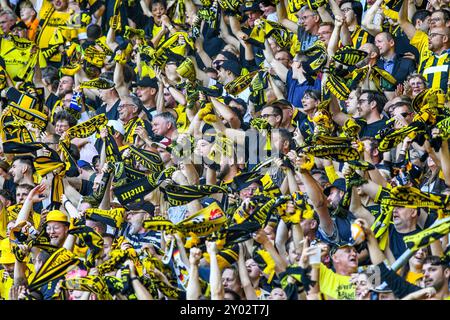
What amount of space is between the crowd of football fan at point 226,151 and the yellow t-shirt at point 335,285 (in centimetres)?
1

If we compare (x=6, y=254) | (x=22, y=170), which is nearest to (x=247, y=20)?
(x=22, y=170)

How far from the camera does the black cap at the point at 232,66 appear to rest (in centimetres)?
1577

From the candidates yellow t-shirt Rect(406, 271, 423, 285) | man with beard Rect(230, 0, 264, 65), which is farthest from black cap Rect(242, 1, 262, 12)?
yellow t-shirt Rect(406, 271, 423, 285)

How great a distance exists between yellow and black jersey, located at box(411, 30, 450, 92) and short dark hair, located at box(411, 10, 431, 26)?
29cm

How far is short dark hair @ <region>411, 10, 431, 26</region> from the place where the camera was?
15.0m

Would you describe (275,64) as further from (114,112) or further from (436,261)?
(436,261)

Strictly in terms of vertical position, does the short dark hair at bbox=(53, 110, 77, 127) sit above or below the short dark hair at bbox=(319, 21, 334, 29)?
below

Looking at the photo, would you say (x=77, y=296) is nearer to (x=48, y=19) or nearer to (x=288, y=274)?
(x=288, y=274)

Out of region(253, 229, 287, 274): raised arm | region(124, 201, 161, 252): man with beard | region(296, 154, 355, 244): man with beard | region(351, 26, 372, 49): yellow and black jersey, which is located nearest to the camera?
region(253, 229, 287, 274): raised arm

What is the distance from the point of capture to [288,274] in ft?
41.1

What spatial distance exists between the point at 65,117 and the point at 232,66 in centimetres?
178

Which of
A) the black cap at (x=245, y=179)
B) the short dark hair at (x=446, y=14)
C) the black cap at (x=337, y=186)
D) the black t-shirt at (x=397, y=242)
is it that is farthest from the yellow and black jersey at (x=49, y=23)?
the black t-shirt at (x=397, y=242)

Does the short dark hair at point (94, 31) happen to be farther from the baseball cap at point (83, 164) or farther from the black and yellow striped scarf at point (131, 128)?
the baseball cap at point (83, 164)

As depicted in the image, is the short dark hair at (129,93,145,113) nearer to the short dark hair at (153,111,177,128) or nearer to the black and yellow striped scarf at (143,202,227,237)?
the short dark hair at (153,111,177,128)
